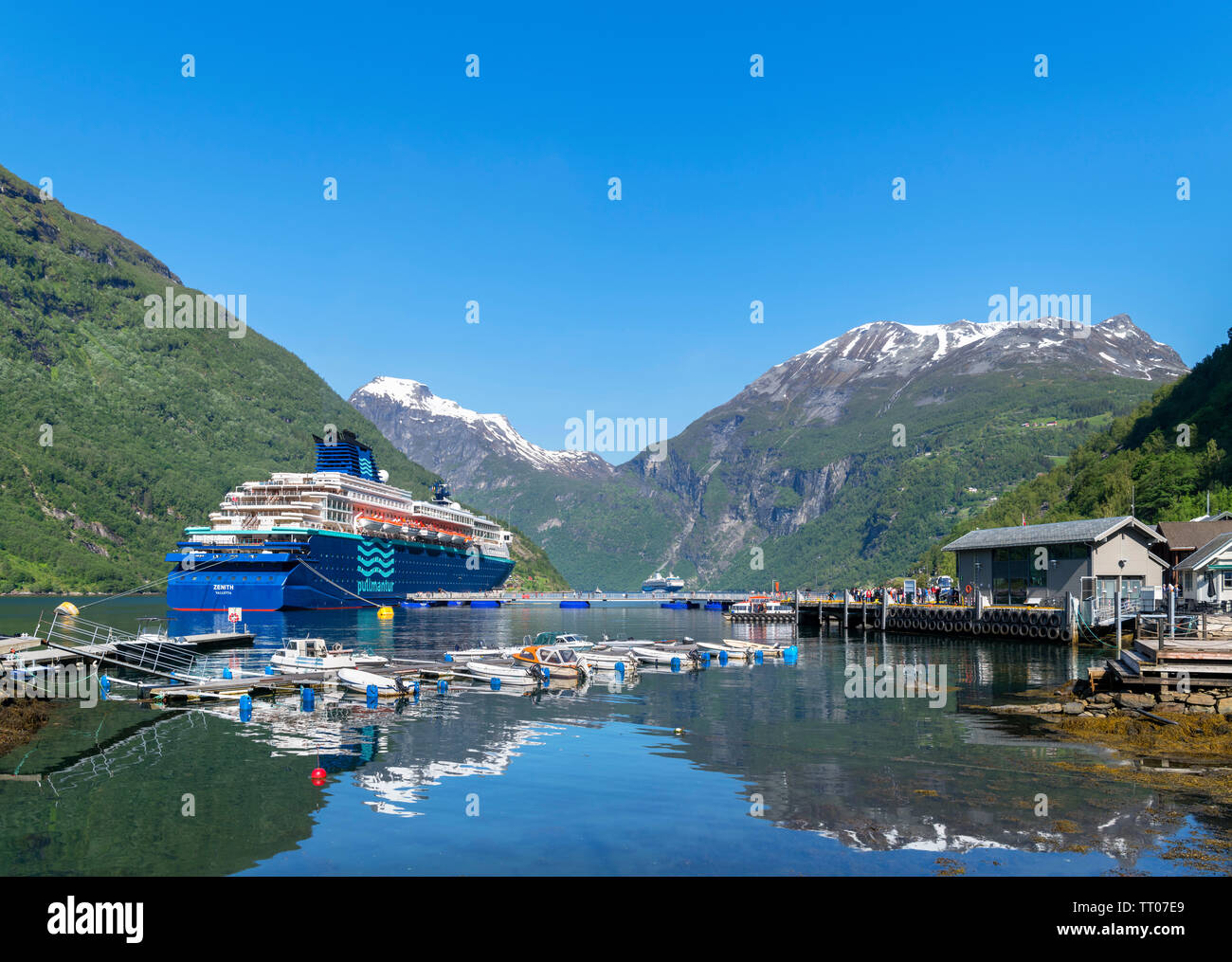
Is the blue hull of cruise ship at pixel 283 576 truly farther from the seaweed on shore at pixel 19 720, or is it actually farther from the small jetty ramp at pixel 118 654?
the seaweed on shore at pixel 19 720

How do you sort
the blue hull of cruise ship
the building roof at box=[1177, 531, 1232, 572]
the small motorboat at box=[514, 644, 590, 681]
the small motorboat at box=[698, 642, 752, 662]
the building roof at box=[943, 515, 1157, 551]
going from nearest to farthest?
the small motorboat at box=[514, 644, 590, 681]
the building roof at box=[1177, 531, 1232, 572]
the small motorboat at box=[698, 642, 752, 662]
the building roof at box=[943, 515, 1157, 551]
the blue hull of cruise ship

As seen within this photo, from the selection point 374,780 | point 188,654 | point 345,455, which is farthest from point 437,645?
point 345,455

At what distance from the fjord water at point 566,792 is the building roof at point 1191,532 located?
57125 millimetres

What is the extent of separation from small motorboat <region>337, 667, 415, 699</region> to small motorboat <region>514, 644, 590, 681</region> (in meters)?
10.2

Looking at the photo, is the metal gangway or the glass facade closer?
the metal gangway

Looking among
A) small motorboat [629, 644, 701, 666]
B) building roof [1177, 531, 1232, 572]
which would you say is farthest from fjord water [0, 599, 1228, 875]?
building roof [1177, 531, 1232, 572]

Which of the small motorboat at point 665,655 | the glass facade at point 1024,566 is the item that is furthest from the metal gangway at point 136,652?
the glass facade at point 1024,566

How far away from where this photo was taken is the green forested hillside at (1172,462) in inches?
4739

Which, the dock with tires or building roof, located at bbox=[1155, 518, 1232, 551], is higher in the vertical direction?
building roof, located at bbox=[1155, 518, 1232, 551]

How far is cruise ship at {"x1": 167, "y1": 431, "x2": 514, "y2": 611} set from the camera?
131125 mm

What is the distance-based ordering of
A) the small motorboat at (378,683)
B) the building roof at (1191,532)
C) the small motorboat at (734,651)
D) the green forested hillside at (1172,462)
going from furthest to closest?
1. the green forested hillside at (1172,462)
2. the building roof at (1191,532)
3. the small motorboat at (734,651)
4. the small motorboat at (378,683)
